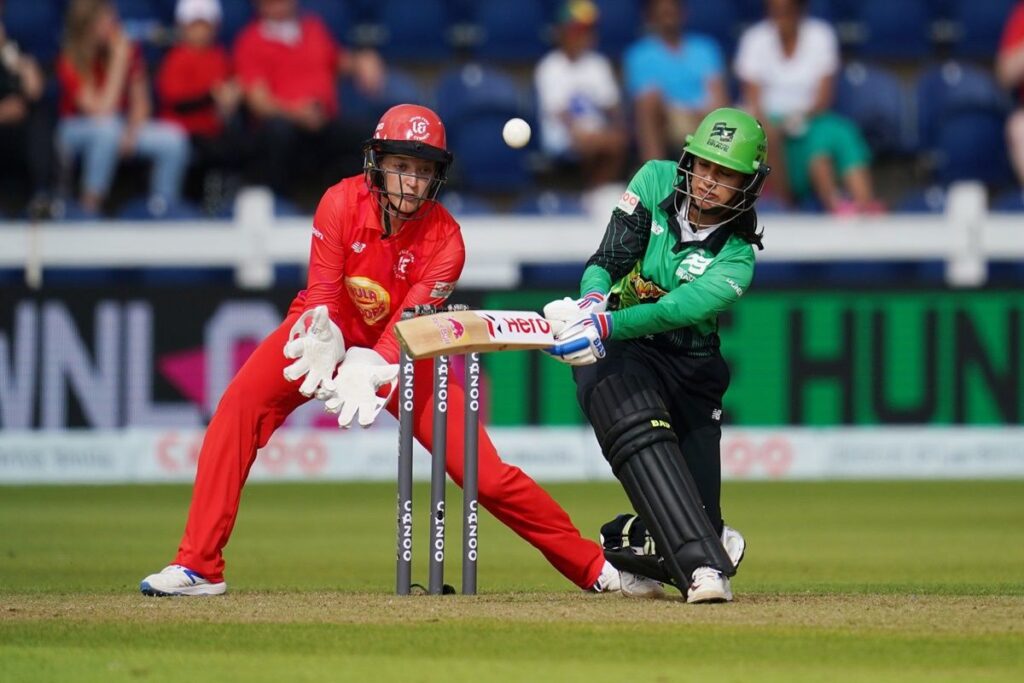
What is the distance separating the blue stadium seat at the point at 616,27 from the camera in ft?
42.3

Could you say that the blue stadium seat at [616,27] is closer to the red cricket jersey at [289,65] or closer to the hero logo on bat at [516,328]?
the red cricket jersey at [289,65]

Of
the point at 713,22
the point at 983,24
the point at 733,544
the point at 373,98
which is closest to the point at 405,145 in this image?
the point at 733,544

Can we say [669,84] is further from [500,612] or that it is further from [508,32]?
[500,612]

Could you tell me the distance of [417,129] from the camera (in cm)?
577

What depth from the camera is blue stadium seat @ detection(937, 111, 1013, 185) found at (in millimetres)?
12312

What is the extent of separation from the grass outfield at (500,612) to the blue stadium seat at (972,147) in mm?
3986

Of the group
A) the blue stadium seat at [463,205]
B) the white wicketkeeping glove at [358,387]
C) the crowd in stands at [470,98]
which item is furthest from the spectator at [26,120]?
the white wicketkeeping glove at [358,387]

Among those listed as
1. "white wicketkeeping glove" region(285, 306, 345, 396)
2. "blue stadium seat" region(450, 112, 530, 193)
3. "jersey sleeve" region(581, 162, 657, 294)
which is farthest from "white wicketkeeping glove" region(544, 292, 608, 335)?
"blue stadium seat" region(450, 112, 530, 193)

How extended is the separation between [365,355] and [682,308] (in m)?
1.02

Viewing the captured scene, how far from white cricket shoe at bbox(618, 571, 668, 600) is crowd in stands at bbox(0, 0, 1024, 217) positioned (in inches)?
232

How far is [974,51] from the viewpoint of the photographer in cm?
1299

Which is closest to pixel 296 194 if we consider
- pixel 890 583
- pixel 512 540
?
pixel 512 540

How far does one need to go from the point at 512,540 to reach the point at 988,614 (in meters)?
3.68

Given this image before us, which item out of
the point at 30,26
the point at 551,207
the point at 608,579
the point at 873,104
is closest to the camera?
the point at 608,579
